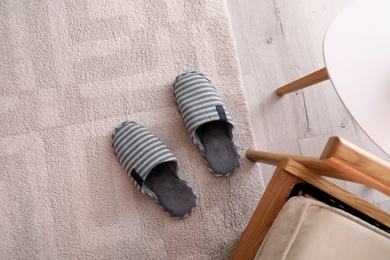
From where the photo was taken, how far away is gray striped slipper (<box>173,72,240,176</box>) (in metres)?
1.02

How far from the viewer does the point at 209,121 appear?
3.34 feet

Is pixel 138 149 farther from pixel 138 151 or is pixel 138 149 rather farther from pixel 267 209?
pixel 267 209

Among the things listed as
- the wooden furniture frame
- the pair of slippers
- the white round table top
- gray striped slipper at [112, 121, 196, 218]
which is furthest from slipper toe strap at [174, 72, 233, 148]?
the white round table top

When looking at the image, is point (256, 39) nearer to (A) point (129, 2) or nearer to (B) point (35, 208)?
(A) point (129, 2)

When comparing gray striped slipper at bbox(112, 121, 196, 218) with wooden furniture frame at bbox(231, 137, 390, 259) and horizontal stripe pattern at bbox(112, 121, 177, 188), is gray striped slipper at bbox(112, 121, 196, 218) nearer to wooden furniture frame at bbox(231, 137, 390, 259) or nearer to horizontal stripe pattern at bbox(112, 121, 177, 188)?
horizontal stripe pattern at bbox(112, 121, 177, 188)

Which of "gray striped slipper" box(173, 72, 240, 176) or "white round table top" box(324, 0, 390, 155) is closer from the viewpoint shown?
"white round table top" box(324, 0, 390, 155)

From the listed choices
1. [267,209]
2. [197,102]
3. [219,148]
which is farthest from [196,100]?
[267,209]

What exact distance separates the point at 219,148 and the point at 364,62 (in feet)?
1.46

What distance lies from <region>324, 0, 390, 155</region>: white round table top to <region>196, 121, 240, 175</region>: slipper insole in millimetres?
392

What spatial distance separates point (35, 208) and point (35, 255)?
0.40 feet

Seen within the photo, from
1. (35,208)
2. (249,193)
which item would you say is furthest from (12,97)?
(249,193)

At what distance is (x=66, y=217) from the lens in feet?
3.34

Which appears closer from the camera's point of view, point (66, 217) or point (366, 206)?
point (366, 206)

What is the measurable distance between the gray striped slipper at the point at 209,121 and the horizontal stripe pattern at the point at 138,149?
0.32 feet
